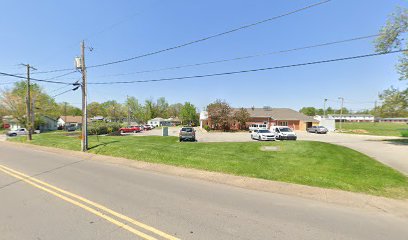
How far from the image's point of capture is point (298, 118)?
5141 centimetres

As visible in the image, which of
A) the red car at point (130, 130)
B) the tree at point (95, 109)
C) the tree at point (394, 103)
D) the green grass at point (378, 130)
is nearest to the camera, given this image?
the tree at point (394, 103)

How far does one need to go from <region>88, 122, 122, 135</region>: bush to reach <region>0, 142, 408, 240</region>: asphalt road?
2860 centimetres

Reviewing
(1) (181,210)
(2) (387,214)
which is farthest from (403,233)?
(1) (181,210)

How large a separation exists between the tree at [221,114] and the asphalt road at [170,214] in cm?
4033

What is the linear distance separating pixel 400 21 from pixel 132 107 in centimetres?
10710

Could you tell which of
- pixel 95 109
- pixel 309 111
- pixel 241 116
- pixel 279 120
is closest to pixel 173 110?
pixel 95 109

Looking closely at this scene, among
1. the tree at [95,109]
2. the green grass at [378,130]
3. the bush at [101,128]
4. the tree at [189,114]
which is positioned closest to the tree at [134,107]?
the tree at [95,109]

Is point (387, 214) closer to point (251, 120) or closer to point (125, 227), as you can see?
point (125, 227)

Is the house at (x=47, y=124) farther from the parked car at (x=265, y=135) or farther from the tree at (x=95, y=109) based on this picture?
the parked car at (x=265, y=135)

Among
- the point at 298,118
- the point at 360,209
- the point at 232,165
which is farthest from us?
the point at 298,118

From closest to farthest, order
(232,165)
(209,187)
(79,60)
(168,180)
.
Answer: (209,187) < (168,180) < (232,165) < (79,60)

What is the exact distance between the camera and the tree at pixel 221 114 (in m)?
48.5

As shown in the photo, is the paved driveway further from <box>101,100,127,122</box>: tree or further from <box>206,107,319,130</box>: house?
<box>101,100,127,122</box>: tree

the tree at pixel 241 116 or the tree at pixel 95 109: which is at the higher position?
the tree at pixel 95 109
